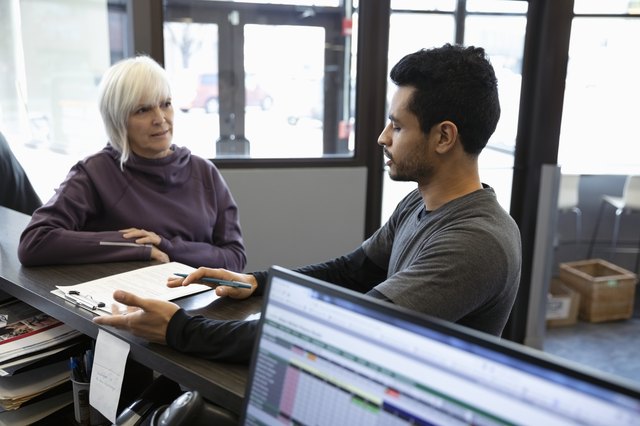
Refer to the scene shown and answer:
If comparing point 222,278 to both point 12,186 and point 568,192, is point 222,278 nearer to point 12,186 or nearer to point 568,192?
point 12,186

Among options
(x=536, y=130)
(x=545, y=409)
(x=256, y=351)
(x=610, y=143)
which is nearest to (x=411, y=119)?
(x=256, y=351)

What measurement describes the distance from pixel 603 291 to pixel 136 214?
3043 millimetres

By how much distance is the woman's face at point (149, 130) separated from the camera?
72.9 inches

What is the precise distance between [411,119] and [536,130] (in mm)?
2144

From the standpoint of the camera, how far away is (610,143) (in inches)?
136

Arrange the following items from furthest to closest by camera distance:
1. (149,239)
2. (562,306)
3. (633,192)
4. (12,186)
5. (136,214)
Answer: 1. (633,192)
2. (562,306)
3. (12,186)
4. (136,214)
5. (149,239)

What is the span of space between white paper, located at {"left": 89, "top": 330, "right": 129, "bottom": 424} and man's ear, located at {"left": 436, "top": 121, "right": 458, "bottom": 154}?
0.76 m

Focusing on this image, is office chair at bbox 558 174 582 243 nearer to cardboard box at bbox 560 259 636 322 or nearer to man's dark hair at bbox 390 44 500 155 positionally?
cardboard box at bbox 560 259 636 322

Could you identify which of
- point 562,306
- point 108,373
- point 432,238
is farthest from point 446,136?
point 562,306

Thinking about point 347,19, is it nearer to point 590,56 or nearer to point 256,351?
point 590,56

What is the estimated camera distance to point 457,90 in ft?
4.17

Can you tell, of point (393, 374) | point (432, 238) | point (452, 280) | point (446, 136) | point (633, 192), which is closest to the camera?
point (393, 374)

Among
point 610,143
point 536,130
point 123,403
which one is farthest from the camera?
point 610,143

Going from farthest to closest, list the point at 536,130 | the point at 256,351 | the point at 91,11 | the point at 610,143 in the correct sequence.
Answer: the point at 610,143 < the point at 536,130 < the point at 91,11 < the point at 256,351
